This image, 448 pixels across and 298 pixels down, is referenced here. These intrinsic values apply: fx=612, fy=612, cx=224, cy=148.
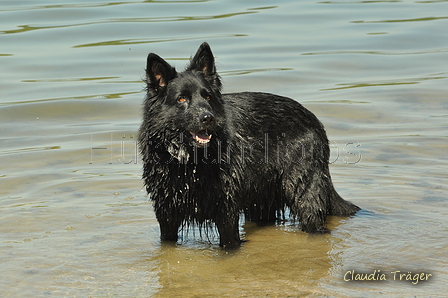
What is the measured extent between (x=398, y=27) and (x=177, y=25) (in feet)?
21.8

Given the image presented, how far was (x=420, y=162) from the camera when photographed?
8.76 metres

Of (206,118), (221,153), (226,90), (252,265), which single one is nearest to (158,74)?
(206,118)

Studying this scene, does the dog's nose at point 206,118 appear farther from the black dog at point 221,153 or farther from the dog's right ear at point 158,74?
the dog's right ear at point 158,74

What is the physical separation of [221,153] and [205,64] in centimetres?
87

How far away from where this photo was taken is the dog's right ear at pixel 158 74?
557 centimetres

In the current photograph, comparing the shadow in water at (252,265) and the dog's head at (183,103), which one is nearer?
the shadow in water at (252,265)

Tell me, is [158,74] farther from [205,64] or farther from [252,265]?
[252,265]

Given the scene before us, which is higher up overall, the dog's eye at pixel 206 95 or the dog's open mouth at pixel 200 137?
the dog's eye at pixel 206 95

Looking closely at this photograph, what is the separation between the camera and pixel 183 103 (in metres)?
5.60

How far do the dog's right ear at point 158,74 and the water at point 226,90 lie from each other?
162 centimetres

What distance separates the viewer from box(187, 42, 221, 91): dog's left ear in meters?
5.84

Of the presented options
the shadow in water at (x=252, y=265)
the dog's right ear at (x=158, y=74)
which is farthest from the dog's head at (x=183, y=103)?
the shadow in water at (x=252, y=265)

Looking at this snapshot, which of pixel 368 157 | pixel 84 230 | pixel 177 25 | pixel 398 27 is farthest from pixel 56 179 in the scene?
pixel 398 27

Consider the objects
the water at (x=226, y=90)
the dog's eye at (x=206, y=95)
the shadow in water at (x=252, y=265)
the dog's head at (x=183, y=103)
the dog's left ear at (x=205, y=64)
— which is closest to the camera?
the shadow in water at (x=252, y=265)
